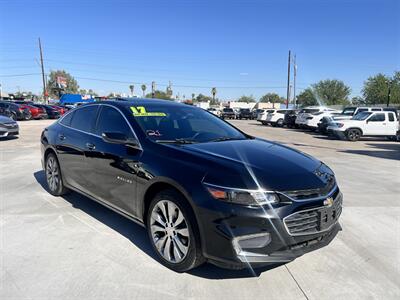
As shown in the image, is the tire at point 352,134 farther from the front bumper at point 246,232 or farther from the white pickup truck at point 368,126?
the front bumper at point 246,232

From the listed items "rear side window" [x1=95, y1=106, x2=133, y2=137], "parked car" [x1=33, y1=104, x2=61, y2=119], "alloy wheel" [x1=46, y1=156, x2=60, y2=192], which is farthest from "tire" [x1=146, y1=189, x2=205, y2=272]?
"parked car" [x1=33, y1=104, x2=61, y2=119]

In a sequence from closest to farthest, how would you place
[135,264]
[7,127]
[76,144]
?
[135,264]
[76,144]
[7,127]

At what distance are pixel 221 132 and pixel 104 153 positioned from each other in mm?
1539

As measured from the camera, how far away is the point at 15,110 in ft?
93.2

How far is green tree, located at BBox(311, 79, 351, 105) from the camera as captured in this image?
3627 inches

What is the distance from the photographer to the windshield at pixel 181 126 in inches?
163

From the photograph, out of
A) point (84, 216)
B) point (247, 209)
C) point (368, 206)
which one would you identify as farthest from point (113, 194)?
point (368, 206)

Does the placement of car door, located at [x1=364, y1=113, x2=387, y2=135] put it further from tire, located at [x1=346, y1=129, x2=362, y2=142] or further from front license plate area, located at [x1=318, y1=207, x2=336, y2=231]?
front license plate area, located at [x1=318, y1=207, x2=336, y2=231]

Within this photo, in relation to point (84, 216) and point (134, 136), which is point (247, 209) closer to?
point (134, 136)

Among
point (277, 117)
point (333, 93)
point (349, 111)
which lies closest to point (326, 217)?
point (349, 111)

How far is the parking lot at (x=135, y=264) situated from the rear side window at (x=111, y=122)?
Answer: 124 centimetres

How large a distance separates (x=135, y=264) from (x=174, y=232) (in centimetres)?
57

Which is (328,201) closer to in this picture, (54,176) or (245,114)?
(54,176)

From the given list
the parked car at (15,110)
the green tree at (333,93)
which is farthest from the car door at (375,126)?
the green tree at (333,93)
